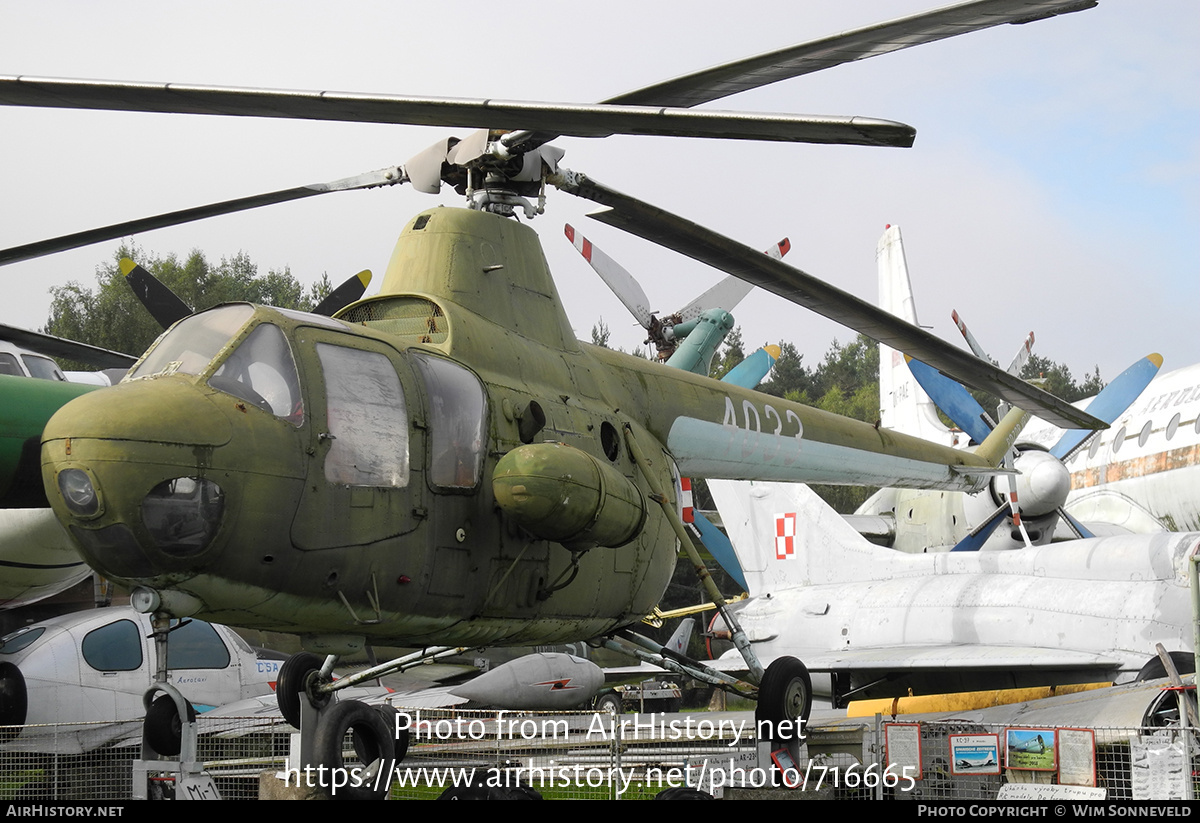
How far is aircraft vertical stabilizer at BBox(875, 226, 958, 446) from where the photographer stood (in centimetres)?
2189

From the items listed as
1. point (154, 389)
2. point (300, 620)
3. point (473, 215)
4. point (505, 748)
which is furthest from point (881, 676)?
point (154, 389)

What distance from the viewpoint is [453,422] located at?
6.14 m

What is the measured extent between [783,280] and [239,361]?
12.7 feet

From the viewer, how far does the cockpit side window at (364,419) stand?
5.52 metres

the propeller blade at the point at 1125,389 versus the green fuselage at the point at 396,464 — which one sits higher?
the propeller blade at the point at 1125,389

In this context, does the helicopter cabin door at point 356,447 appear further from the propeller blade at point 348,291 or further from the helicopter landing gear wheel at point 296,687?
the propeller blade at point 348,291

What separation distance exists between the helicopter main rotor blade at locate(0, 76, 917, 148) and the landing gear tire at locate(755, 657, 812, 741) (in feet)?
13.5

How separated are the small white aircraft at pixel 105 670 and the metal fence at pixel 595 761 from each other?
0.36 m

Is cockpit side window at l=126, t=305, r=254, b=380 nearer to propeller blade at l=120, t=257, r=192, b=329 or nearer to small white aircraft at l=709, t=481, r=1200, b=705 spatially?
propeller blade at l=120, t=257, r=192, b=329

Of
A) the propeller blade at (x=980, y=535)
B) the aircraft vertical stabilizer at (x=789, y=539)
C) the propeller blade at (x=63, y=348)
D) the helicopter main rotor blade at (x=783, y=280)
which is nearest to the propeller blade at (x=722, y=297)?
the helicopter main rotor blade at (x=783, y=280)

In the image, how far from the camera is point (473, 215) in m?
7.40

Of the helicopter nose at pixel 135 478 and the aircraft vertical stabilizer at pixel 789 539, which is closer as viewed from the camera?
the helicopter nose at pixel 135 478

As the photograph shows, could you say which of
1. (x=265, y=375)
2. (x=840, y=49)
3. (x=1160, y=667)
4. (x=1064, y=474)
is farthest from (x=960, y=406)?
(x=265, y=375)

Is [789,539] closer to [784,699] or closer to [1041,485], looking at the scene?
[1041,485]
